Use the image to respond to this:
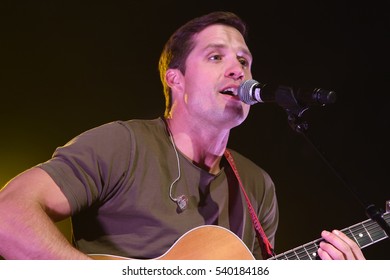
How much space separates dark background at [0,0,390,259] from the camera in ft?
6.66

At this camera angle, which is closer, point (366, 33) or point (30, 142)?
point (30, 142)

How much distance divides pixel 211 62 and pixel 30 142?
929mm

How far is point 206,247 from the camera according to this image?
1.64 m

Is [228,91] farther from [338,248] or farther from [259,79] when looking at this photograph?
[338,248]

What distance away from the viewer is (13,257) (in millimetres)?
1404

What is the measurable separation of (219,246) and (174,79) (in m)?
0.91

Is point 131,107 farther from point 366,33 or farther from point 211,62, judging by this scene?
point 366,33

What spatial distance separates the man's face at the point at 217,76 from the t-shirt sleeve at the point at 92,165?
0.38 metres

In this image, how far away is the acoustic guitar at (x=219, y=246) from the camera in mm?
1607

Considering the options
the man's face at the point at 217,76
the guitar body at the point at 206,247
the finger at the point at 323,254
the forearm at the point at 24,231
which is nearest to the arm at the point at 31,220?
the forearm at the point at 24,231

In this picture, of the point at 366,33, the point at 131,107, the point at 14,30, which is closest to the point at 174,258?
the point at 131,107

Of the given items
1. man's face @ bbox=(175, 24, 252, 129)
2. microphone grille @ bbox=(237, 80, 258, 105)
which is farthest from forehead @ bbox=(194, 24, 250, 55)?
microphone grille @ bbox=(237, 80, 258, 105)

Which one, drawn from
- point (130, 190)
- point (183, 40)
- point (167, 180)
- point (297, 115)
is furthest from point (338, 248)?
point (183, 40)

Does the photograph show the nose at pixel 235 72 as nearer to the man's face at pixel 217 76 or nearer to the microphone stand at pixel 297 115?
the man's face at pixel 217 76
